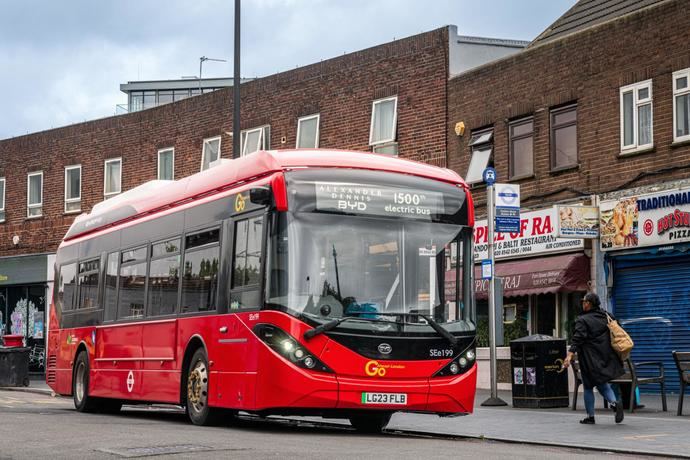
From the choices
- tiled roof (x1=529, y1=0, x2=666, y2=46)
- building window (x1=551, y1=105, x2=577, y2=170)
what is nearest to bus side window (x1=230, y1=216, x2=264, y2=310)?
building window (x1=551, y1=105, x2=577, y2=170)

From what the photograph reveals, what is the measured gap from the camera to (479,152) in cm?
2947

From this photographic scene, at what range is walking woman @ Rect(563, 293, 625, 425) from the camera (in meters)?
16.2

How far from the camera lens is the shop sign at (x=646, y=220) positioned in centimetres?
2341

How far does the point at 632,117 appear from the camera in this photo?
24.9 m

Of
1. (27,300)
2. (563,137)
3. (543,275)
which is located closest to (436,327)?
(543,275)

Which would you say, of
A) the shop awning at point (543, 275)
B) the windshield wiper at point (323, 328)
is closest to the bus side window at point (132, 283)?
the windshield wiper at point (323, 328)

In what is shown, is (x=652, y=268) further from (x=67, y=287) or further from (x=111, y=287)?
(x=67, y=287)

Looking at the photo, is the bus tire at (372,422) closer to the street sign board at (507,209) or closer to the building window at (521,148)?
the street sign board at (507,209)

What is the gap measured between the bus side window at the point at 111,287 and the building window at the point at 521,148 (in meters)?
11.2

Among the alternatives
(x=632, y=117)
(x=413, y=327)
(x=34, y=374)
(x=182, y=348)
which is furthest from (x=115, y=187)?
(x=413, y=327)

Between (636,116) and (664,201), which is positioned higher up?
(636,116)

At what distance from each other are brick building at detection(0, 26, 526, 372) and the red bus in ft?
28.9

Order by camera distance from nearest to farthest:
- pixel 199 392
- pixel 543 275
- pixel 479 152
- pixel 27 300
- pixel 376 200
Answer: pixel 376 200 → pixel 199 392 → pixel 543 275 → pixel 479 152 → pixel 27 300

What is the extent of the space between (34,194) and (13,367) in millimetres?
14021
